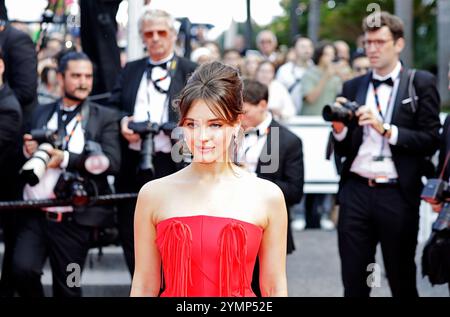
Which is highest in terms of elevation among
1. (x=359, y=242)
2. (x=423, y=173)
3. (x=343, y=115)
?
(x=343, y=115)

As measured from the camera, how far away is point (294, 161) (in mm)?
6590

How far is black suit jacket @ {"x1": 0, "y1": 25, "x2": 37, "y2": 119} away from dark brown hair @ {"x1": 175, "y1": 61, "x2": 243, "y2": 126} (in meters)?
3.98

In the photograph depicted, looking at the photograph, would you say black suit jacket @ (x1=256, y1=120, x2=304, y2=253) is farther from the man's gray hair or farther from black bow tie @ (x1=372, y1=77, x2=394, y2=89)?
the man's gray hair

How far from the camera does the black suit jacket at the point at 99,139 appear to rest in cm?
682

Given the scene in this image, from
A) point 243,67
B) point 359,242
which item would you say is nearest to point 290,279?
point 359,242

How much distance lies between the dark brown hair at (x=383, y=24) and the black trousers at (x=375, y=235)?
3.45ft

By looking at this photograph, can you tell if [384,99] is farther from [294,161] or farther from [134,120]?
[134,120]

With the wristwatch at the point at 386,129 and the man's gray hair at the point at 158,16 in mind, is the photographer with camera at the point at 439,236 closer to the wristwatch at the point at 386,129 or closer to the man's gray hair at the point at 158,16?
the wristwatch at the point at 386,129

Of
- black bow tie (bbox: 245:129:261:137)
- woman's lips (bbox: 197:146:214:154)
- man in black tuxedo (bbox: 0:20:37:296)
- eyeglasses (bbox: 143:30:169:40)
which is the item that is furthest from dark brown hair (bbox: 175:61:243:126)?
man in black tuxedo (bbox: 0:20:37:296)

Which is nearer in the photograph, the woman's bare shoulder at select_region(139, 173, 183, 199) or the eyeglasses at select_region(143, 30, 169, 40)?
the woman's bare shoulder at select_region(139, 173, 183, 199)

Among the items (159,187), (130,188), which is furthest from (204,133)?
(130,188)

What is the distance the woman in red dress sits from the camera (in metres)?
3.60

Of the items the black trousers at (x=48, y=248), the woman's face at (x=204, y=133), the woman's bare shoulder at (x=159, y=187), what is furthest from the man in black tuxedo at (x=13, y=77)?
the woman's face at (x=204, y=133)
